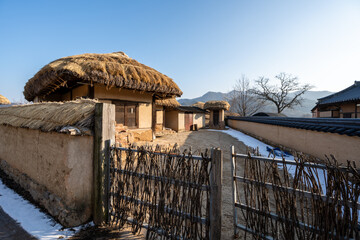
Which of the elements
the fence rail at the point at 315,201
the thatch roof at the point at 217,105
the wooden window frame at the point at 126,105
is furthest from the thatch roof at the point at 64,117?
the thatch roof at the point at 217,105

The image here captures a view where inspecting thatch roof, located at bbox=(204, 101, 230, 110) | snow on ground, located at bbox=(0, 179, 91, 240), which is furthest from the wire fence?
thatch roof, located at bbox=(204, 101, 230, 110)

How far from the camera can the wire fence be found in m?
1.98

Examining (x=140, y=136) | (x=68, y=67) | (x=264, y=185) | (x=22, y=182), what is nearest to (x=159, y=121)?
(x=140, y=136)

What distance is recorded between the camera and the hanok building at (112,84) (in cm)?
535

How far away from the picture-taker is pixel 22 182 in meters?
3.71

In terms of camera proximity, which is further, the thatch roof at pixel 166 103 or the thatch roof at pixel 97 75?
the thatch roof at pixel 166 103

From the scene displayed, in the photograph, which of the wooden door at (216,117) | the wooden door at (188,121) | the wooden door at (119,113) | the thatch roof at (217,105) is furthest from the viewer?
the wooden door at (216,117)

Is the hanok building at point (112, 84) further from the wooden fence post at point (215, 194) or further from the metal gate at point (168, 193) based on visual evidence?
the wooden fence post at point (215, 194)

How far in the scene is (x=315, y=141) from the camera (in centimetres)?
579

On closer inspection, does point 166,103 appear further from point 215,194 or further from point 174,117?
point 215,194

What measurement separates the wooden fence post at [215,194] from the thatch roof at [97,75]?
16.3ft

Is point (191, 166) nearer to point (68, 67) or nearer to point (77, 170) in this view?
point (77, 170)

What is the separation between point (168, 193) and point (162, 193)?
0.29 feet

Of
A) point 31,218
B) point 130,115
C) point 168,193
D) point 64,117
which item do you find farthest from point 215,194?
point 130,115
